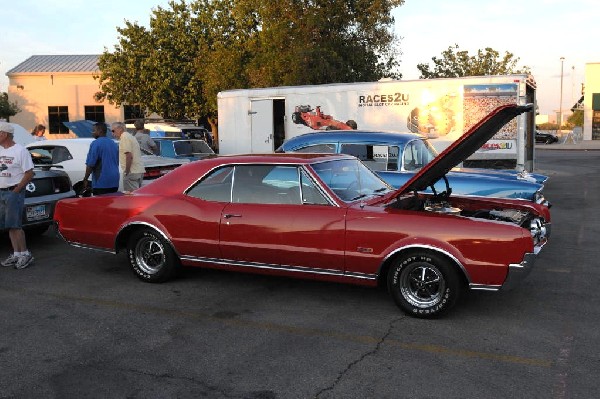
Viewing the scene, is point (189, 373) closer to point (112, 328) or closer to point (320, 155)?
point (112, 328)

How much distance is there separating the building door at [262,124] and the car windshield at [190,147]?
1787 mm

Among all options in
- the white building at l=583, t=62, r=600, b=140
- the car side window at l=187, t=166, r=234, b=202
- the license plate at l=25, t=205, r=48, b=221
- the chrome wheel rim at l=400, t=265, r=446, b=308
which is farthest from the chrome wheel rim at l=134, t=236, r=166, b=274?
the white building at l=583, t=62, r=600, b=140

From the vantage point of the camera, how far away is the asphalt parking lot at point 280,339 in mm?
3699

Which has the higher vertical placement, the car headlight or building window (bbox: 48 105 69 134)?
building window (bbox: 48 105 69 134)

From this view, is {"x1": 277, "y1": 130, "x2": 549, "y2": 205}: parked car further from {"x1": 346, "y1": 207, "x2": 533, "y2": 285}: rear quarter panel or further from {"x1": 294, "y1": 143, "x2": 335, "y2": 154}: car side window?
{"x1": 346, "y1": 207, "x2": 533, "y2": 285}: rear quarter panel

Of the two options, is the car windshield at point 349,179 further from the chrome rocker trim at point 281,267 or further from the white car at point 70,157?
the white car at point 70,157

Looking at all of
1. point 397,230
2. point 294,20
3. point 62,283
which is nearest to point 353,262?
point 397,230

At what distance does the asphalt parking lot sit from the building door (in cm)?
975

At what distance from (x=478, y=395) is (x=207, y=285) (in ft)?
10.9

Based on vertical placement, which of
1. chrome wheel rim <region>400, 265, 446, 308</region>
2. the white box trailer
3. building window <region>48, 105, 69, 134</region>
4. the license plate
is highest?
building window <region>48, 105, 69, 134</region>

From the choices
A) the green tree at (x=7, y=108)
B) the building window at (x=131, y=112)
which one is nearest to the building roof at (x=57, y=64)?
the green tree at (x=7, y=108)

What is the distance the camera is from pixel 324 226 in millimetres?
5141

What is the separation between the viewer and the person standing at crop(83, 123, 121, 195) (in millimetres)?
8008

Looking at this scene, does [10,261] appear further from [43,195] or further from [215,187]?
[215,187]
